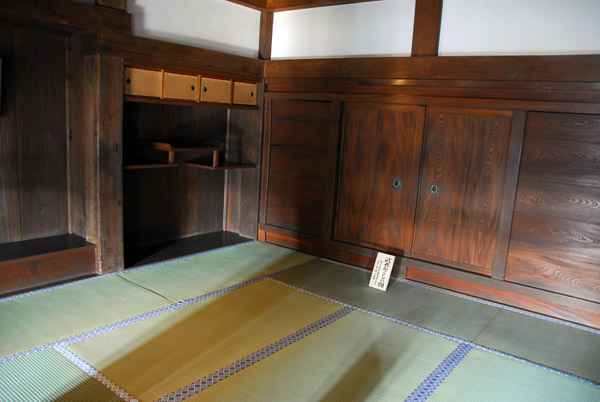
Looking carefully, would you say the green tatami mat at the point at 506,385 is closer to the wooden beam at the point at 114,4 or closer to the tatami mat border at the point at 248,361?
the tatami mat border at the point at 248,361

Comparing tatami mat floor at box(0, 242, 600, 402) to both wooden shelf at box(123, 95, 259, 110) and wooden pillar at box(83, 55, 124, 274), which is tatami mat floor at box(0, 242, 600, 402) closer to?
wooden pillar at box(83, 55, 124, 274)

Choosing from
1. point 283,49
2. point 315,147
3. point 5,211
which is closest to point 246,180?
point 315,147

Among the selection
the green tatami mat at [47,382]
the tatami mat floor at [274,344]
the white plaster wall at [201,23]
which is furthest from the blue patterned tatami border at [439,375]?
the white plaster wall at [201,23]

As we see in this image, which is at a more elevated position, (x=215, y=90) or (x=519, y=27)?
(x=519, y=27)

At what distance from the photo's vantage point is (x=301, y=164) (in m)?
4.42

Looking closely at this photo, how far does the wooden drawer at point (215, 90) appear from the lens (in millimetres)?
4070

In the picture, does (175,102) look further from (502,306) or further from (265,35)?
(502,306)

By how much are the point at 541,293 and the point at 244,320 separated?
81.1 inches

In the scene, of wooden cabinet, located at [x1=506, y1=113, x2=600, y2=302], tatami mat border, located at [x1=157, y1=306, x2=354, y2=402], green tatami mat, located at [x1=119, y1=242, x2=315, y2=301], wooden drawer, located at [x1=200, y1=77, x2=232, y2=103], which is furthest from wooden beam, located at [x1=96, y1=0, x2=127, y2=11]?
wooden cabinet, located at [x1=506, y1=113, x2=600, y2=302]

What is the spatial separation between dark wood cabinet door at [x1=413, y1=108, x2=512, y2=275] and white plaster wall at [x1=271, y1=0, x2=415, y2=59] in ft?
2.39

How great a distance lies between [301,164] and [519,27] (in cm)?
208

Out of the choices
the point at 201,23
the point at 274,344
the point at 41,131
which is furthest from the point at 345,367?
the point at 201,23

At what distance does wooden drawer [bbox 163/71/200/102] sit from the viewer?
3773 millimetres

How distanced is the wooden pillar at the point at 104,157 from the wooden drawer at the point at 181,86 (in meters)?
0.42
